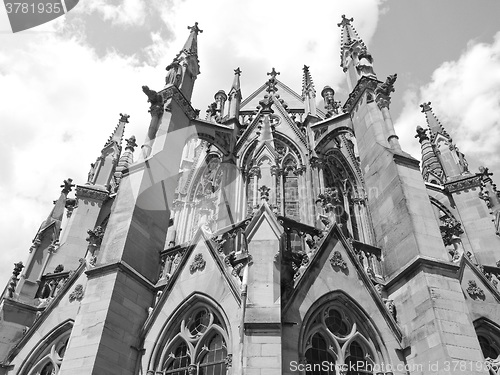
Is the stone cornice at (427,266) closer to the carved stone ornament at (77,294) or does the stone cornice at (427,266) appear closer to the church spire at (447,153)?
the carved stone ornament at (77,294)

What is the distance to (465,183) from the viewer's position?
17172 mm

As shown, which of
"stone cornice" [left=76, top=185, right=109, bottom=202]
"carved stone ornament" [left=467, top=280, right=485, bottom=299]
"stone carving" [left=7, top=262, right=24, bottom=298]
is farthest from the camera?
"stone cornice" [left=76, top=185, right=109, bottom=202]

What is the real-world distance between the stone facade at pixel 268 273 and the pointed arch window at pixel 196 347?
3 cm

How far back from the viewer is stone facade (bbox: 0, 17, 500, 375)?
8.33 m

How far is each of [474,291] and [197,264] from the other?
7.62 m

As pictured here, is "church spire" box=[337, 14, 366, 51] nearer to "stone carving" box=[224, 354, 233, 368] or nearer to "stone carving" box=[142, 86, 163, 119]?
"stone carving" box=[142, 86, 163, 119]

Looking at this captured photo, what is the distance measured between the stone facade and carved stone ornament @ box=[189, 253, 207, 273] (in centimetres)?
5

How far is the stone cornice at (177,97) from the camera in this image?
13.6 metres

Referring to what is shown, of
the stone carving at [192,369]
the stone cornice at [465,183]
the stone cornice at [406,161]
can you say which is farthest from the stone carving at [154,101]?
the stone cornice at [465,183]

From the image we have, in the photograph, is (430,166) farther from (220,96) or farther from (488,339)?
(488,339)

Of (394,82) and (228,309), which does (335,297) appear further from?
(394,82)

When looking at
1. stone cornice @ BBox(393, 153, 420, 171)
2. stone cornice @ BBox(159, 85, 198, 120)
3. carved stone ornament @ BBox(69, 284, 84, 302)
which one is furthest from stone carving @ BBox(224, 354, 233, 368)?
stone cornice @ BBox(159, 85, 198, 120)

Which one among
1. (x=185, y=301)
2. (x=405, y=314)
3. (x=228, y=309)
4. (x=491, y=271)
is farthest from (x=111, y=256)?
(x=491, y=271)

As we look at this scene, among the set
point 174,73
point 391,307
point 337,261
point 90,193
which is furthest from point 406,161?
point 90,193
